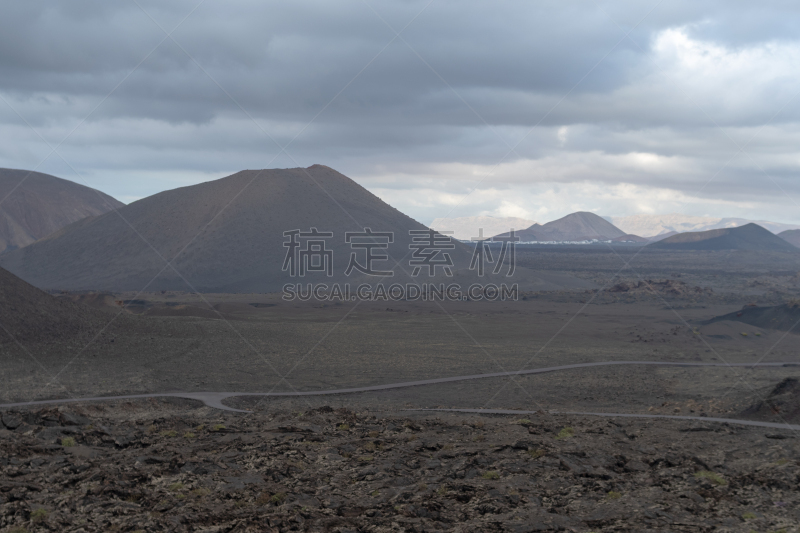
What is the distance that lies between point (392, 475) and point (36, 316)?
32601 millimetres

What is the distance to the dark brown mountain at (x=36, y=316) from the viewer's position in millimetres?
37250

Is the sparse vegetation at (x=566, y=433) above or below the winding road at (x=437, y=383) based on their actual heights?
above

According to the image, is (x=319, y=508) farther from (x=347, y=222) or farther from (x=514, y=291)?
(x=347, y=222)

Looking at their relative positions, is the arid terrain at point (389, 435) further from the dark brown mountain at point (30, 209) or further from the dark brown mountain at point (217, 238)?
the dark brown mountain at point (30, 209)

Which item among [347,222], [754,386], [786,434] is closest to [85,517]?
[786,434]

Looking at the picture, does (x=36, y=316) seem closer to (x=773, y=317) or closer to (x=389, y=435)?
(x=389, y=435)

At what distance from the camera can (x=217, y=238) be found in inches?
4195

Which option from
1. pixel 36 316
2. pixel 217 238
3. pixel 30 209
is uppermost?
pixel 30 209

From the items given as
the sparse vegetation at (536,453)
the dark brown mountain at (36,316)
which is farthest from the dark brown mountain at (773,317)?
the dark brown mountain at (36,316)

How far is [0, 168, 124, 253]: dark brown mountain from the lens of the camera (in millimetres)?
166125

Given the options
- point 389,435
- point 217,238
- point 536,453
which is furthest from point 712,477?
point 217,238

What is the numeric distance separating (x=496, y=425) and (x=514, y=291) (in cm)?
6282

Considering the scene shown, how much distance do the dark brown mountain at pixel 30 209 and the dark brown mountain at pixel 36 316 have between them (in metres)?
136

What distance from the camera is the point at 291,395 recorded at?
95.9 feet
